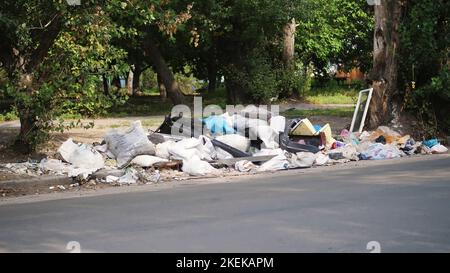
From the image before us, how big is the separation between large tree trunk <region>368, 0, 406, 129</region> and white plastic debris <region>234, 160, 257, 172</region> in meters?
5.45

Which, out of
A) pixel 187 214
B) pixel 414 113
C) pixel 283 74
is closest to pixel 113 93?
pixel 187 214

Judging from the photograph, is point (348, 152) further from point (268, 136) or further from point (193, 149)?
point (193, 149)

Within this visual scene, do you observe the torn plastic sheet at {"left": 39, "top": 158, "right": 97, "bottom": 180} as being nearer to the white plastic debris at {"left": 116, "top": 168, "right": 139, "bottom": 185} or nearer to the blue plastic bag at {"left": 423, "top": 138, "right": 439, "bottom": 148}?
the white plastic debris at {"left": 116, "top": 168, "right": 139, "bottom": 185}

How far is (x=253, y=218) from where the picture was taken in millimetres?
7574

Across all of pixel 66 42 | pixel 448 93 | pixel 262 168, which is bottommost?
pixel 262 168

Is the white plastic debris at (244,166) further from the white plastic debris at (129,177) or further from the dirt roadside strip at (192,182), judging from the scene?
the white plastic debris at (129,177)

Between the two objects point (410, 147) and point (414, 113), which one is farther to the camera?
point (414, 113)

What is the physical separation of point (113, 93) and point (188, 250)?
331 inches

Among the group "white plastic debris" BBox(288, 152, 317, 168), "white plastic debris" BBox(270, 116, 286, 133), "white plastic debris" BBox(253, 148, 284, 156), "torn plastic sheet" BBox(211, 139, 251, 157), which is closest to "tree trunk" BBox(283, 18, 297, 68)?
"white plastic debris" BBox(270, 116, 286, 133)

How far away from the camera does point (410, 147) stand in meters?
14.9

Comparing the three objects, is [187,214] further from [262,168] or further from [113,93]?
[113,93]

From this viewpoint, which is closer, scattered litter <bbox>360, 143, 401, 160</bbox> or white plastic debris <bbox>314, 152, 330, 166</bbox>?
white plastic debris <bbox>314, 152, 330, 166</bbox>

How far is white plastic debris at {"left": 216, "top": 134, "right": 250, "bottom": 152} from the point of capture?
1371 centimetres
